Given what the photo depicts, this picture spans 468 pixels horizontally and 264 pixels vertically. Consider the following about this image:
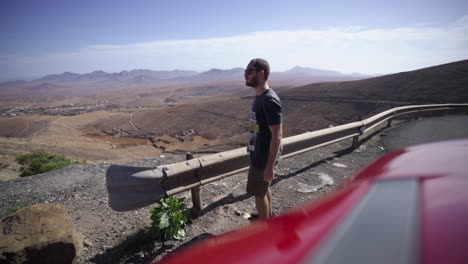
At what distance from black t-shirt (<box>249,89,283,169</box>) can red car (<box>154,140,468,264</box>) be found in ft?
4.78

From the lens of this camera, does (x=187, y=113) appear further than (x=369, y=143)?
Yes

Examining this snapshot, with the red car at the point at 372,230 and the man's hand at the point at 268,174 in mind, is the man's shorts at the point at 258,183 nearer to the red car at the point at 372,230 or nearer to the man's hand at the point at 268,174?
the man's hand at the point at 268,174

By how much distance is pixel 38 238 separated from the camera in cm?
248

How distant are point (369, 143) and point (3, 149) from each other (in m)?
28.2

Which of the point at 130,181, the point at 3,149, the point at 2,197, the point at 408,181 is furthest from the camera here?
the point at 3,149

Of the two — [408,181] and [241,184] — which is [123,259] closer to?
[241,184]

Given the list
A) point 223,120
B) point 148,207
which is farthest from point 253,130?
point 223,120

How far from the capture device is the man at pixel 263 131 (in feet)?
8.60

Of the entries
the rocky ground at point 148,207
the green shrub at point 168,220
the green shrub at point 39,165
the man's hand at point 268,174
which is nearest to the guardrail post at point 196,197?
the rocky ground at point 148,207

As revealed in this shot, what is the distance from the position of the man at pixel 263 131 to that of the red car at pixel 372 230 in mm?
1441

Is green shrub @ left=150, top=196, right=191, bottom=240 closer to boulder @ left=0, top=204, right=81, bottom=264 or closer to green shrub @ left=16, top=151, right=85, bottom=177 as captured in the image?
boulder @ left=0, top=204, right=81, bottom=264

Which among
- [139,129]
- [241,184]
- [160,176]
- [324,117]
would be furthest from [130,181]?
[139,129]

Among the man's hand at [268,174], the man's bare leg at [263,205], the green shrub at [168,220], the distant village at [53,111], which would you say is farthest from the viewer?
the distant village at [53,111]

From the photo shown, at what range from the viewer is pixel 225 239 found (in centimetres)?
97
